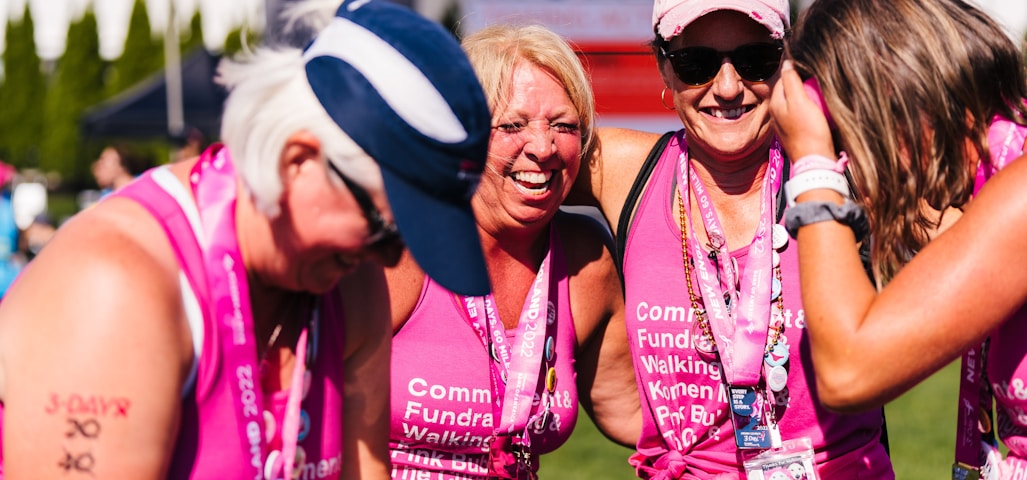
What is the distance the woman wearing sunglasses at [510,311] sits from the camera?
3447 millimetres

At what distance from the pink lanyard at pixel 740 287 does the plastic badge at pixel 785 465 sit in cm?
23

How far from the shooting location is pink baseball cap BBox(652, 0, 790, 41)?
3.38 m

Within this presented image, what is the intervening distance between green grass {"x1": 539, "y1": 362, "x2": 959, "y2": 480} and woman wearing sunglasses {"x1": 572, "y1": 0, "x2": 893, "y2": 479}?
414cm

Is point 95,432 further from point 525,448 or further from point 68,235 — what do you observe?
point 525,448

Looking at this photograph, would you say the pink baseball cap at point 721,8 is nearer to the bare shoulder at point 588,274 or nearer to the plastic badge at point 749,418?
the bare shoulder at point 588,274

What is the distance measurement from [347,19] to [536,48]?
1665 mm

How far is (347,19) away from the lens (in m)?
2.01

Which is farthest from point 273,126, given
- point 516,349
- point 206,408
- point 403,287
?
point 516,349

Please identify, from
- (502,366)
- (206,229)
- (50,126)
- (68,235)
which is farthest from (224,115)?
(50,126)

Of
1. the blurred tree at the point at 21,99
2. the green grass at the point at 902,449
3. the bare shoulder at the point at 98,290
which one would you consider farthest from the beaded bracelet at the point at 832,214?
the blurred tree at the point at 21,99

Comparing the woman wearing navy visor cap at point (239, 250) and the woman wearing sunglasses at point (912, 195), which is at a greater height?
the woman wearing sunglasses at point (912, 195)

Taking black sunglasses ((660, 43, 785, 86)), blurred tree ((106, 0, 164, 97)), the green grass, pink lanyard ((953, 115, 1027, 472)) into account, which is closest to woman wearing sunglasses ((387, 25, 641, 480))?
black sunglasses ((660, 43, 785, 86))

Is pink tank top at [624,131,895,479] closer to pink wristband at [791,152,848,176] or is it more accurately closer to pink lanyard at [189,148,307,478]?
pink wristband at [791,152,848,176]

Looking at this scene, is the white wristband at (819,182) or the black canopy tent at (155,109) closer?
the white wristband at (819,182)
